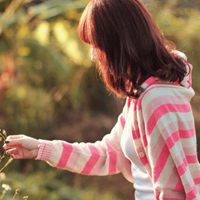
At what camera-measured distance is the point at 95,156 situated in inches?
53.0

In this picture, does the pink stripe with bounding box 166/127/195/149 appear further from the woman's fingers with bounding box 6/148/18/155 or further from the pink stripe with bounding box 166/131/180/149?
the woman's fingers with bounding box 6/148/18/155

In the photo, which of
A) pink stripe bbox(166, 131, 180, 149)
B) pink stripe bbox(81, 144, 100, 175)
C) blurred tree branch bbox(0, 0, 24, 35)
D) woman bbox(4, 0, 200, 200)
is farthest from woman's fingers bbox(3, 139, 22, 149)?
blurred tree branch bbox(0, 0, 24, 35)

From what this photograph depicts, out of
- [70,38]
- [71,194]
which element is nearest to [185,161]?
[70,38]

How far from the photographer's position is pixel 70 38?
2760 millimetres

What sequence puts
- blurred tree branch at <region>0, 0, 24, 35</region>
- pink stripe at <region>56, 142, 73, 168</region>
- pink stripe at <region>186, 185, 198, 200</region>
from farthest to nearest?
blurred tree branch at <region>0, 0, 24, 35</region>
pink stripe at <region>56, 142, 73, 168</region>
pink stripe at <region>186, 185, 198, 200</region>

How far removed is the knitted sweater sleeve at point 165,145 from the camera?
1.00 metres

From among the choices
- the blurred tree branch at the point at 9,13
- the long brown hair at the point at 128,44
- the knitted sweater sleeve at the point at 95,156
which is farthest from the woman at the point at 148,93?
the blurred tree branch at the point at 9,13

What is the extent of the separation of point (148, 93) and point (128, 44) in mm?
158

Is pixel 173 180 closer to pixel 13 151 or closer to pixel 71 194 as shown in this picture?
pixel 13 151

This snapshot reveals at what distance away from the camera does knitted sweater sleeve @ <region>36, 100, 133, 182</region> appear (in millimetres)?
1299

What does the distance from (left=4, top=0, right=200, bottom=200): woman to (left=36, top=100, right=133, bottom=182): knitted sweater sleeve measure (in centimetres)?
15

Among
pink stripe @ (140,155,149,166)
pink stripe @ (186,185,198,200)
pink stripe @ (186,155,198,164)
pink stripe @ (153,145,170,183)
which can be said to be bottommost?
pink stripe @ (186,185,198,200)

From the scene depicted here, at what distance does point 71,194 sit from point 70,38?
49.0 inches

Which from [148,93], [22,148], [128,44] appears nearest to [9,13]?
[22,148]
